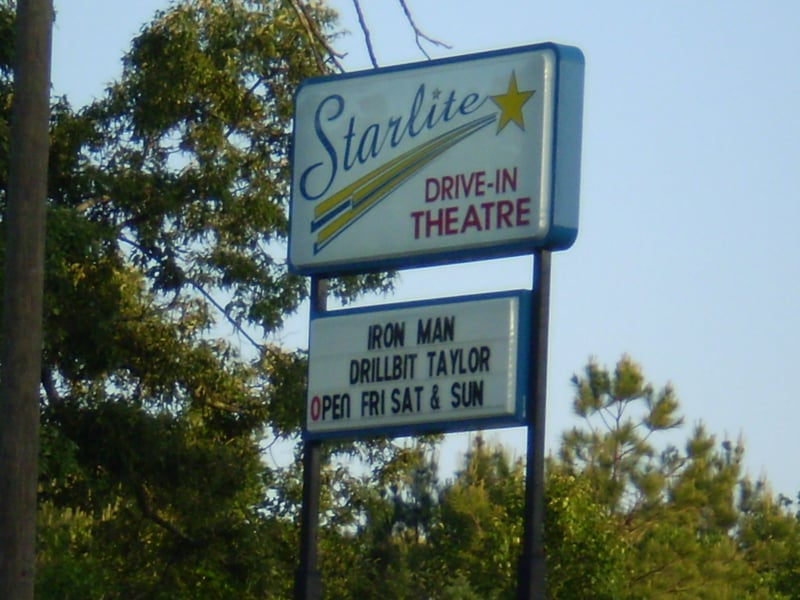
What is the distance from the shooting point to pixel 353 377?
418 inches

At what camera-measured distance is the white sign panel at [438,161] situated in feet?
33.0

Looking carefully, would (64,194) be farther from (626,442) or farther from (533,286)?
(626,442)

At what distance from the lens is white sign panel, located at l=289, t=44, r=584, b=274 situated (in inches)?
396

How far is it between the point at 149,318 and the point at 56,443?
3.78 meters

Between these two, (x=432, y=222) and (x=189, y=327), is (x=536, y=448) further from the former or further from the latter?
(x=189, y=327)

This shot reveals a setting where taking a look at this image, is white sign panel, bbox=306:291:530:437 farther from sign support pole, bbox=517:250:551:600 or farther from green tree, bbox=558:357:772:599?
→ green tree, bbox=558:357:772:599

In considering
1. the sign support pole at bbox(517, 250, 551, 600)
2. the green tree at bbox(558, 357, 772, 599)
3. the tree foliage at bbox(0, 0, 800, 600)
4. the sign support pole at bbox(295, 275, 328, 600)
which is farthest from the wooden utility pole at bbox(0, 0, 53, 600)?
the green tree at bbox(558, 357, 772, 599)

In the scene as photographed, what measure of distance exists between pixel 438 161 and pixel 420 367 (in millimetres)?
1351

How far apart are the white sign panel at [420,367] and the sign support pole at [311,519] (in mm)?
156

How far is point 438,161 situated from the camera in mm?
10578

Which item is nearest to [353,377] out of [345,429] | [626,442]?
[345,429]

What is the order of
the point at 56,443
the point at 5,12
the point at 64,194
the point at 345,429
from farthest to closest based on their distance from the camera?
the point at 64,194 → the point at 5,12 → the point at 56,443 → the point at 345,429

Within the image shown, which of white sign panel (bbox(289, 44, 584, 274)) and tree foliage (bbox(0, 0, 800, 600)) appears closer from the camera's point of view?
white sign panel (bbox(289, 44, 584, 274))

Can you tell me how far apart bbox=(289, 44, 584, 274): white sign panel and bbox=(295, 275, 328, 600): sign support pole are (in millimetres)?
233
